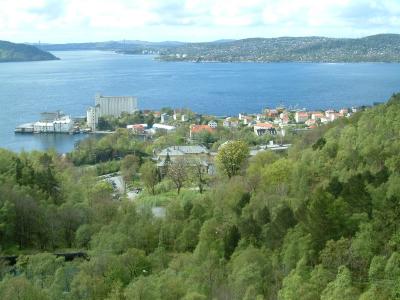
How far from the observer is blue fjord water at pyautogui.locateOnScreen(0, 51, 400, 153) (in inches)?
1753

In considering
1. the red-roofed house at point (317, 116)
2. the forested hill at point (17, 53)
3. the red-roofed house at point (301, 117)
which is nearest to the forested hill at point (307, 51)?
the forested hill at point (17, 53)

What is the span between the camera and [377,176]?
10.7m

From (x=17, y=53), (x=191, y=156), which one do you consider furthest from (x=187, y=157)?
(x=17, y=53)

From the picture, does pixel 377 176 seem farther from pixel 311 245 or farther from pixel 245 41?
pixel 245 41

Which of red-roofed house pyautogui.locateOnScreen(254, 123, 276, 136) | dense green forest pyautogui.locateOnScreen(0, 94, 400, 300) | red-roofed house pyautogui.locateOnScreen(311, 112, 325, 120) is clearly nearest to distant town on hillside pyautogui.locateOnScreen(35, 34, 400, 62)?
red-roofed house pyautogui.locateOnScreen(311, 112, 325, 120)

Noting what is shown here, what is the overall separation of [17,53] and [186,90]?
5684 centimetres

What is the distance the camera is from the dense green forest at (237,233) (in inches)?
302

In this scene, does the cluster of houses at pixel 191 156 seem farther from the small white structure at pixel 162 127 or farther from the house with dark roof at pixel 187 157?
the small white structure at pixel 162 127

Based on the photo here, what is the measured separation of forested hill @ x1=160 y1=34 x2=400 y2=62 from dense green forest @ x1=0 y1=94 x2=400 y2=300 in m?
87.8

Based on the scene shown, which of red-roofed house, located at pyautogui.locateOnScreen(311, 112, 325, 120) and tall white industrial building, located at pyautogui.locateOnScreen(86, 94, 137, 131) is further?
tall white industrial building, located at pyautogui.locateOnScreen(86, 94, 137, 131)

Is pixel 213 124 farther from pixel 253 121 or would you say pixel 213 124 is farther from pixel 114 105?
pixel 114 105

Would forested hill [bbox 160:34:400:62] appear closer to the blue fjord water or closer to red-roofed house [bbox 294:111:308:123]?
the blue fjord water

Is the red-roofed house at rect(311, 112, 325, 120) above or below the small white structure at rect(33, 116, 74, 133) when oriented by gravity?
above

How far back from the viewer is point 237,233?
33.7 feet
